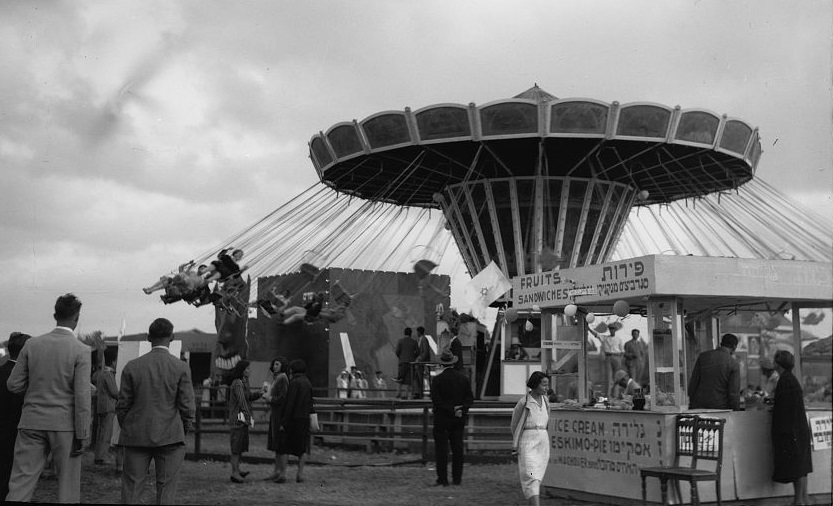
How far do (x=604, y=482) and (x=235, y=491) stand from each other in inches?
189

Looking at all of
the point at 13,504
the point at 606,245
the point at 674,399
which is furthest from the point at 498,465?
the point at 606,245

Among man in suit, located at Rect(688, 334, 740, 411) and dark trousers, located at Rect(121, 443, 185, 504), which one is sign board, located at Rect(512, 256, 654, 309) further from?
dark trousers, located at Rect(121, 443, 185, 504)

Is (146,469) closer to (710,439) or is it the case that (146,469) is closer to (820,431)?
(710,439)

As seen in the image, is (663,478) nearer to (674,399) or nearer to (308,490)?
(674,399)

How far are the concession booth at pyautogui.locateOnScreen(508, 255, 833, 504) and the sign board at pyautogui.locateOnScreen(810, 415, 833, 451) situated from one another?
13 mm

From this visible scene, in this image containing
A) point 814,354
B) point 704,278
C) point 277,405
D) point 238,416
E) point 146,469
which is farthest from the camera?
point 277,405

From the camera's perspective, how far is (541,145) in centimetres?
2214

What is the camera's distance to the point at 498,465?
15422 millimetres

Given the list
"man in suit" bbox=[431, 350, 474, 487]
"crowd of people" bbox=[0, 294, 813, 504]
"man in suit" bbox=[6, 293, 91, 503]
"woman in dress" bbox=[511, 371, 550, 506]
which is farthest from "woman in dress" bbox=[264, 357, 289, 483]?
"man in suit" bbox=[6, 293, 91, 503]

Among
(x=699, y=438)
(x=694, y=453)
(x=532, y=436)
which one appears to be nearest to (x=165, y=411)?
(x=532, y=436)

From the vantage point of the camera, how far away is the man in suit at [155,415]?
25.6ft

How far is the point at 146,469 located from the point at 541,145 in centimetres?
1590

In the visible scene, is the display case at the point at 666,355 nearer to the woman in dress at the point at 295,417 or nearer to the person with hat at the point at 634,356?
the woman in dress at the point at 295,417

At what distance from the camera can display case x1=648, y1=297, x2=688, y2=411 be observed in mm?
10516
